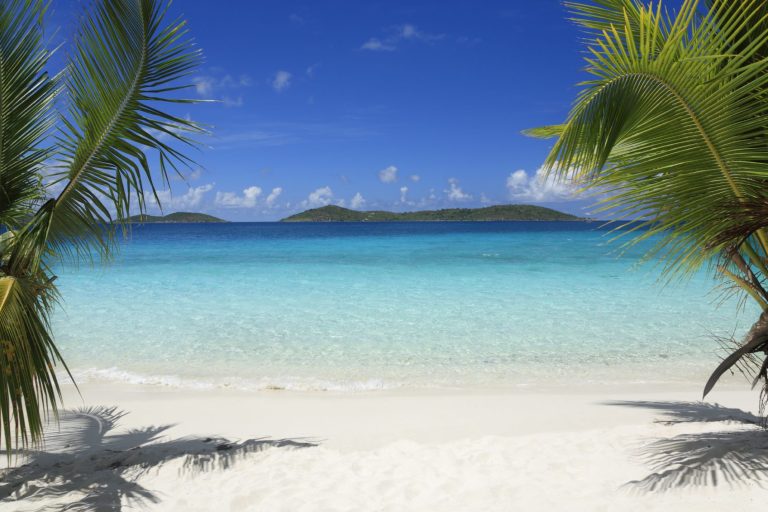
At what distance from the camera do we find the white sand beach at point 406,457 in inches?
110

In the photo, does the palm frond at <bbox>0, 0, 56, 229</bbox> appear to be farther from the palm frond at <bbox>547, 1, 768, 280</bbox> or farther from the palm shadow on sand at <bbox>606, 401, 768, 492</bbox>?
the palm shadow on sand at <bbox>606, 401, 768, 492</bbox>

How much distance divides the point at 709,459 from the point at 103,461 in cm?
406

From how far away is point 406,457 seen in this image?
136 inches

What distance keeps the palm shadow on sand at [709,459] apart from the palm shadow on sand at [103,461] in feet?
8.09

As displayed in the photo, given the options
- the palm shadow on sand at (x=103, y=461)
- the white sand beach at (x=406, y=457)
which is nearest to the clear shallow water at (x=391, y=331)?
the white sand beach at (x=406, y=457)

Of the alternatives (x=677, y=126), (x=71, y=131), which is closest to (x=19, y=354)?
(x=71, y=131)

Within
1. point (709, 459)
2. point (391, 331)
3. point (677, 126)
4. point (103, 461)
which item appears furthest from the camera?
point (391, 331)

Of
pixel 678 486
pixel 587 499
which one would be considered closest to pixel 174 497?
pixel 587 499

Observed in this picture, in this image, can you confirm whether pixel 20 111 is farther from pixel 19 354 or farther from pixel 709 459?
pixel 709 459

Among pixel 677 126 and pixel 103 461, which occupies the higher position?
pixel 677 126

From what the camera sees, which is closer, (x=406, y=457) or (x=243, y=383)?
(x=406, y=457)

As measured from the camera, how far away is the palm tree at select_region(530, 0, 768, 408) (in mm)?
2291

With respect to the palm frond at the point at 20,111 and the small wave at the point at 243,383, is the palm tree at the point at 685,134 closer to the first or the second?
the palm frond at the point at 20,111

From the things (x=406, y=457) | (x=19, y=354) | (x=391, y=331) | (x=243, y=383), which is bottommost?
(x=243, y=383)
